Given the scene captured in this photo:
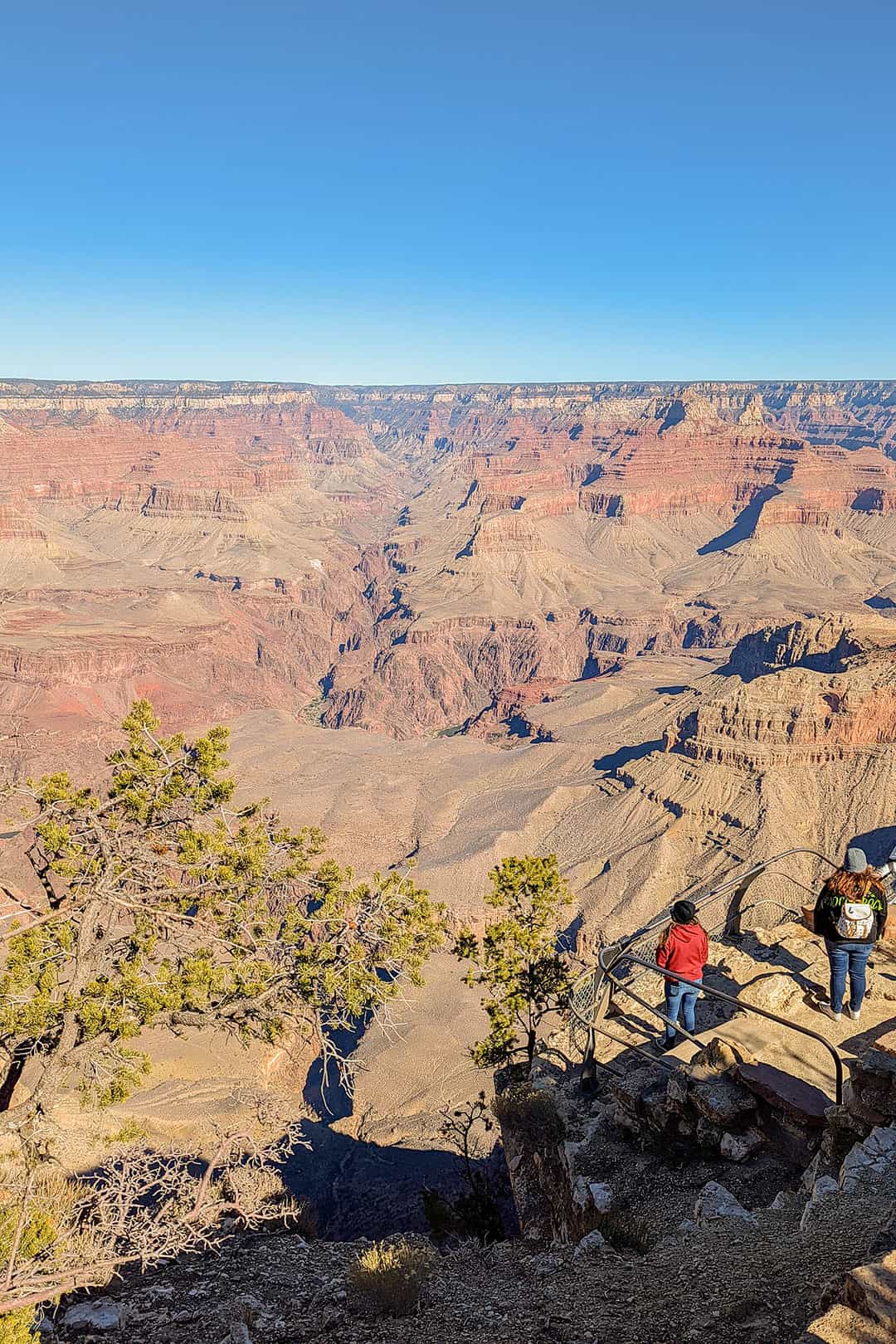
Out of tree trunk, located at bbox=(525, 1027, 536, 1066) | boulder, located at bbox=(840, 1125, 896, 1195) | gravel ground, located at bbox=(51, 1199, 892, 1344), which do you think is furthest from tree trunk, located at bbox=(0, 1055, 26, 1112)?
boulder, located at bbox=(840, 1125, 896, 1195)

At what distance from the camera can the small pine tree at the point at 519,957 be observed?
71.6 ft

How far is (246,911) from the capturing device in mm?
15906

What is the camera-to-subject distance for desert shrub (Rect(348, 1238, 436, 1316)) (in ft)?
33.2

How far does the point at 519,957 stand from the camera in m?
22.8

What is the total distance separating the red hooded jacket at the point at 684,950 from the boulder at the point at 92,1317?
889cm

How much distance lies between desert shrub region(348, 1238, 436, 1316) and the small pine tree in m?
10.6

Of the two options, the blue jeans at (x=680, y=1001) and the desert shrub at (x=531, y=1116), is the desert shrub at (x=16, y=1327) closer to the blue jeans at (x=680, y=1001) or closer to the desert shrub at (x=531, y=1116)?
the blue jeans at (x=680, y=1001)

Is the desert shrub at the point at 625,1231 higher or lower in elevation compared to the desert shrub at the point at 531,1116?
higher

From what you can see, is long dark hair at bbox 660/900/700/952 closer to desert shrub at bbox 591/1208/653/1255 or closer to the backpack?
the backpack

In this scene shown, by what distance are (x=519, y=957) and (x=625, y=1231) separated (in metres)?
12.0

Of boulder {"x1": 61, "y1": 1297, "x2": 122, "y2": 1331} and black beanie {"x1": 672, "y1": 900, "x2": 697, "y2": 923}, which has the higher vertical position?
black beanie {"x1": 672, "y1": 900, "x2": 697, "y2": 923}

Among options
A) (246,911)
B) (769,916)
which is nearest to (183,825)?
(246,911)

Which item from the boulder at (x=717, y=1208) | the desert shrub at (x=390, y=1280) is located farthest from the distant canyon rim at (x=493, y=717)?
the boulder at (x=717, y=1208)

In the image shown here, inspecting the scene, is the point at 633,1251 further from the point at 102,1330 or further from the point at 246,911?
the point at 246,911
